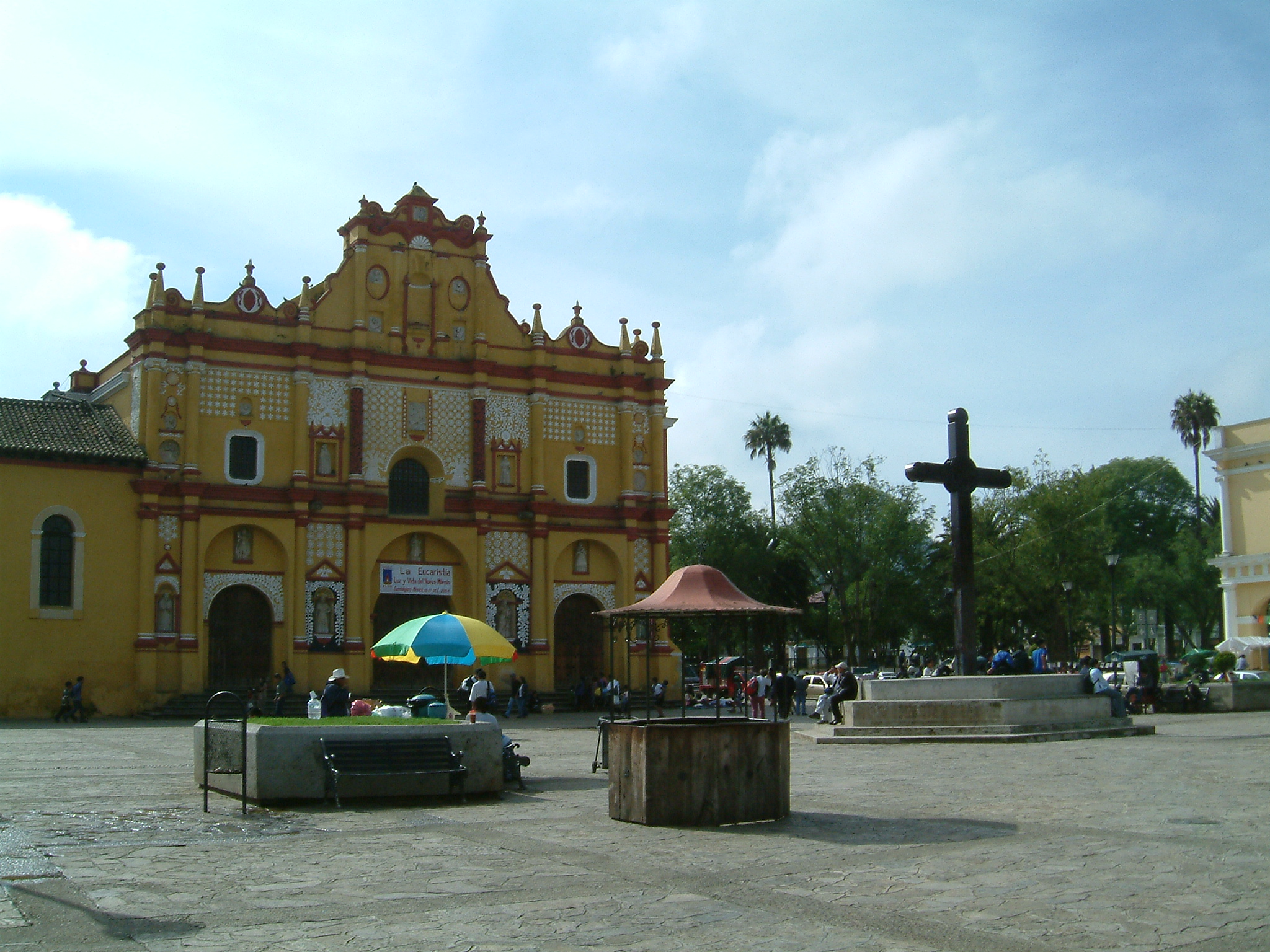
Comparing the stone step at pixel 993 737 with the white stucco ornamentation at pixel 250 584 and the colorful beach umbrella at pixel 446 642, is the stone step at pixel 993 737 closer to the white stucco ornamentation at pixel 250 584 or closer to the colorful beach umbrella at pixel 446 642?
the colorful beach umbrella at pixel 446 642

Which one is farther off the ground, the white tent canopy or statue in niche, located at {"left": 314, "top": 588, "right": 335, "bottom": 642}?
statue in niche, located at {"left": 314, "top": 588, "right": 335, "bottom": 642}

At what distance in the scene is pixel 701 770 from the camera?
11.9m

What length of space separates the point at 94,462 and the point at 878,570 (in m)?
34.4

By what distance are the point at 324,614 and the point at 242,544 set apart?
3373mm

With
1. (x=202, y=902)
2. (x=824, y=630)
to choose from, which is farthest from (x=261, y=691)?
Result: (x=824, y=630)

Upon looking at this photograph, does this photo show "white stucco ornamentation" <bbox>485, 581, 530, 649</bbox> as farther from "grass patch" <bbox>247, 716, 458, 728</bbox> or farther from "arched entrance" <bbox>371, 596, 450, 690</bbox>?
"grass patch" <bbox>247, 716, 458, 728</bbox>

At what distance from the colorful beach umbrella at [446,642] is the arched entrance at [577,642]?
23948 millimetres

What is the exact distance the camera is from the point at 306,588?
130 ft

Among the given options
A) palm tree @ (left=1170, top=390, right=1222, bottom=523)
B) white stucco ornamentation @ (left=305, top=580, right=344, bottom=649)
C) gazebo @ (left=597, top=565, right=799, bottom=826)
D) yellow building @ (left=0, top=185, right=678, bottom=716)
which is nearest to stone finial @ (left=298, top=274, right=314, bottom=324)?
yellow building @ (left=0, top=185, right=678, bottom=716)

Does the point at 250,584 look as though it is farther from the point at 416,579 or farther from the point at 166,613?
the point at 416,579

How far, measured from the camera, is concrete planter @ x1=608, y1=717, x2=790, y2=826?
38.8 ft

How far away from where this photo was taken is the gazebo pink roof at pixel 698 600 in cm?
1357

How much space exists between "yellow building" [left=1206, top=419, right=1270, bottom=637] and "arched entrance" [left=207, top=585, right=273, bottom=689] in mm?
34134

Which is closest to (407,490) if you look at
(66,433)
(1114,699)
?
(66,433)
